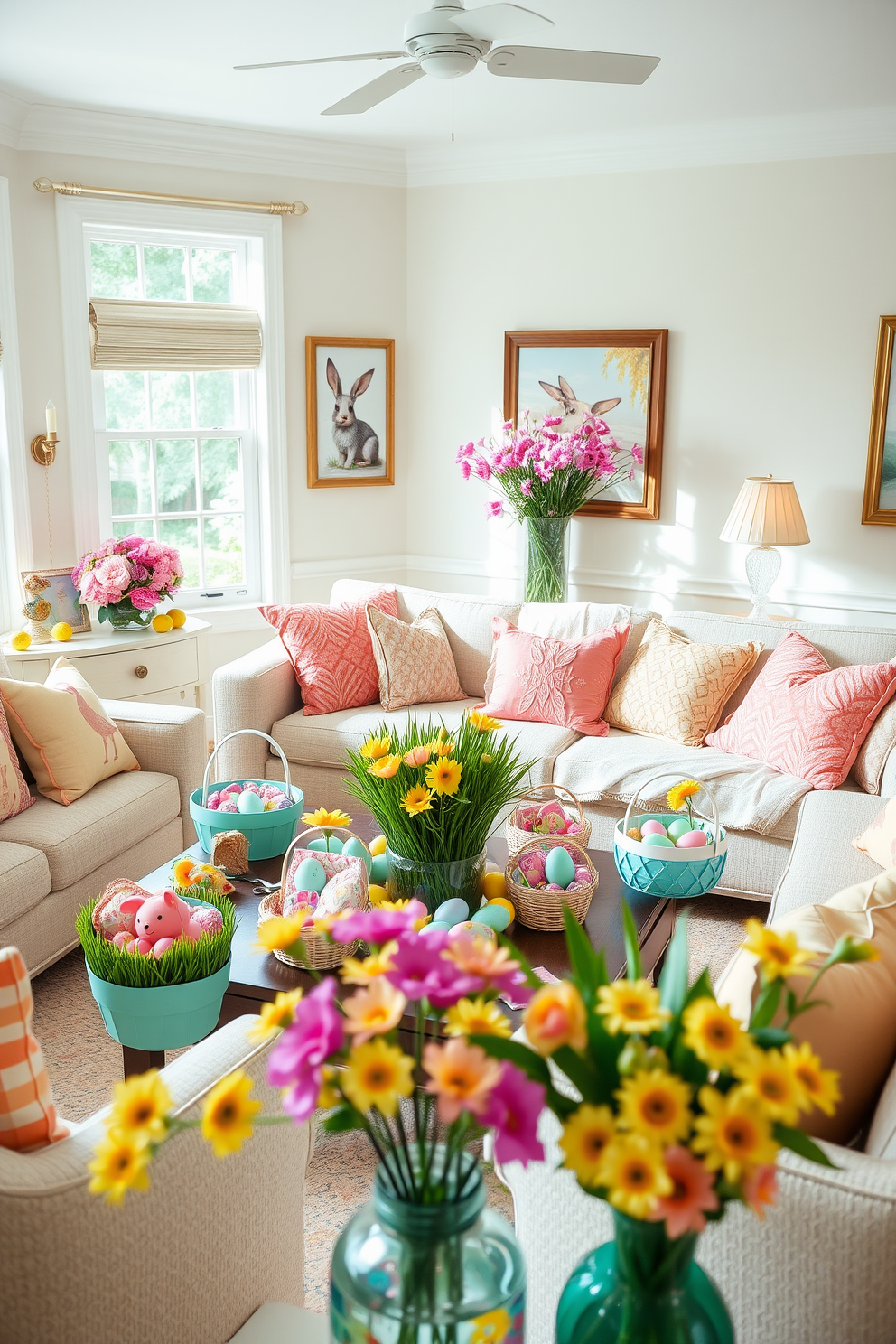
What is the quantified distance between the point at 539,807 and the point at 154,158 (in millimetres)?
3477

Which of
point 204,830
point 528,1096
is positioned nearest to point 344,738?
point 204,830

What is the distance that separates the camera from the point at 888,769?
3051mm

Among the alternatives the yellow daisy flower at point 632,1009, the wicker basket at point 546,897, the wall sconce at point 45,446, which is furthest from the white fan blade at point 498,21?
the wall sconce at point 45,446

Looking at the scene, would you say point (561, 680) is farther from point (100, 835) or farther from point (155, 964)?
point (155, 964)

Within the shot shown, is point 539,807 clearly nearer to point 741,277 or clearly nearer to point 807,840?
point 807,840

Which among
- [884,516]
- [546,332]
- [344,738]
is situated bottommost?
[344,738]

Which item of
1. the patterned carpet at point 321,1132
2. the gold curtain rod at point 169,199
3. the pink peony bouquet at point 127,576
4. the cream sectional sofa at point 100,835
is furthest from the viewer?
the gold curtain rod at point 169,199

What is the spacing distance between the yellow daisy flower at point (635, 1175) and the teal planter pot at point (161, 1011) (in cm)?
123

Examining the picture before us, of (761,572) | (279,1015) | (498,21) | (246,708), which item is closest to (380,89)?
(498,21)

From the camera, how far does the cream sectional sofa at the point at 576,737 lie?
317 centimetres

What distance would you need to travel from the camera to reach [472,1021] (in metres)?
0.82

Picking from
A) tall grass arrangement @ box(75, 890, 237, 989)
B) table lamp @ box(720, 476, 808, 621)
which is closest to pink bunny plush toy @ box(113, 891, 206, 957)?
tall grass arrangement @ box(75, 890, 237, 989)

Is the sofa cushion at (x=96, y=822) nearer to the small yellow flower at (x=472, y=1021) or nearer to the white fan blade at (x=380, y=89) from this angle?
the white fan blade at (x=380, y=89)

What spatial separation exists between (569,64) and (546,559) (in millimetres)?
2335
